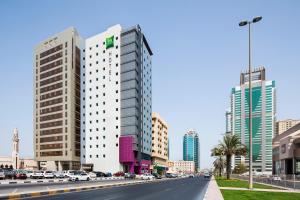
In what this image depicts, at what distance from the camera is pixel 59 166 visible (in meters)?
116

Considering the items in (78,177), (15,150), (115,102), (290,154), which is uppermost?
(115,102)

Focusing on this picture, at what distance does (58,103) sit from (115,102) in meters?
23.5

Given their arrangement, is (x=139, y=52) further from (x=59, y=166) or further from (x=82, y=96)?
(x=59, y=166)

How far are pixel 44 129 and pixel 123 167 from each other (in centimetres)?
3658

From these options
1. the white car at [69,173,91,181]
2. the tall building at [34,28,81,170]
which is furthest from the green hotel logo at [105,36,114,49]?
the white car at [69,173,91,181]

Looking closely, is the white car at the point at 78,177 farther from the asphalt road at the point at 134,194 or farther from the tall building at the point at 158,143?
the tall building at the point at 158,143

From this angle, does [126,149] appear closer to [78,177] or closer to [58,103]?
[58,103]

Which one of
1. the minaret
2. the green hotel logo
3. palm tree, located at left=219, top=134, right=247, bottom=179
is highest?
the green hotel logo

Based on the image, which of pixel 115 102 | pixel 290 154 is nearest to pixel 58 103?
pixel 115 102

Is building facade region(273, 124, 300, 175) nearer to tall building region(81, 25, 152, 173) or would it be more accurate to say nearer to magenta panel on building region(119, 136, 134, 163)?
tall building region(81, 25, 152, 173)

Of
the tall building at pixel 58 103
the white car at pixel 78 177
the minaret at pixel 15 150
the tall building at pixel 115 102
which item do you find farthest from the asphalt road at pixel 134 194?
the minaret at pixel 15 150

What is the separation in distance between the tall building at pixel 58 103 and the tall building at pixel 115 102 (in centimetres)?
374

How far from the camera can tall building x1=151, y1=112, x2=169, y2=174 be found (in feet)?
470

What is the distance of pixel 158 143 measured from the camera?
15050 centimetres
